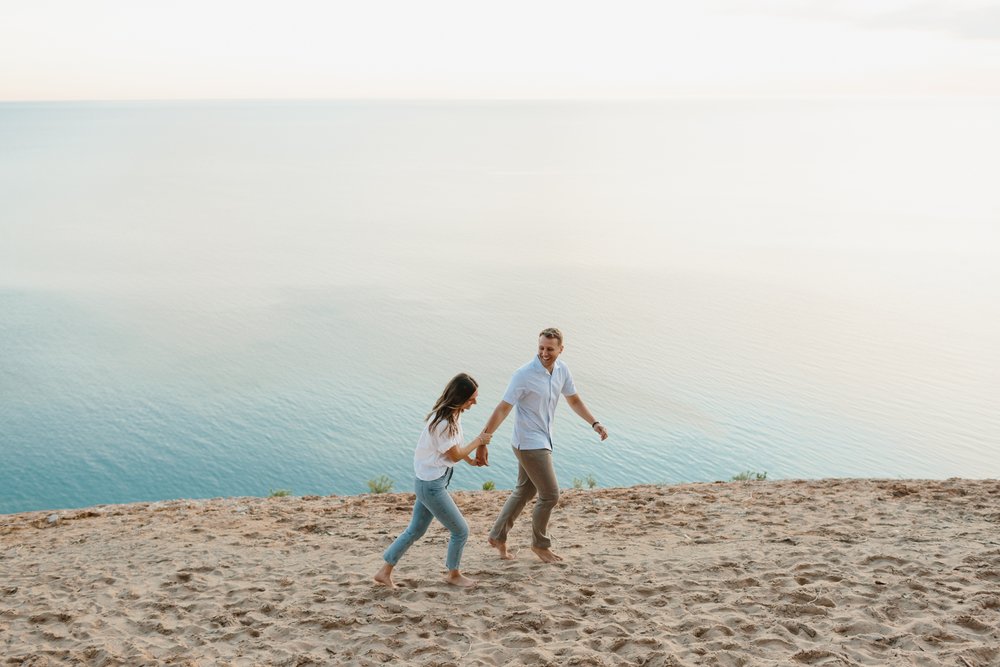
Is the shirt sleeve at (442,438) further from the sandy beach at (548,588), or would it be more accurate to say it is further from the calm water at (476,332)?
the calm water at (476,332)

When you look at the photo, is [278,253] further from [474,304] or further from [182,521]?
[182,521]

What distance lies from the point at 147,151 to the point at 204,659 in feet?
612

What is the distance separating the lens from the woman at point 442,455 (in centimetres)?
625

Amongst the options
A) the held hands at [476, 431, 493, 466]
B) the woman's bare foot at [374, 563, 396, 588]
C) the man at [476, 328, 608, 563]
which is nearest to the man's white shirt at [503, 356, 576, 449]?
the man at [476, 328, 608, 563]

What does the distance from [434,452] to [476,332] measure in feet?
126

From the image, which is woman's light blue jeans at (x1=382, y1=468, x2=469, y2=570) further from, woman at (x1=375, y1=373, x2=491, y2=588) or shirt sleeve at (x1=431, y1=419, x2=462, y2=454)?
shirt sleeve at (x1=431, y1=419, x2=462, y2=454)

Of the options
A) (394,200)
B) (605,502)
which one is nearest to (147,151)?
(394,200)

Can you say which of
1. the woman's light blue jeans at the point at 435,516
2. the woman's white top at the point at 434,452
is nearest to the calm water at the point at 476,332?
the woman's light blue jeans at the point at 435,516

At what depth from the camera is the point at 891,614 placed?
20.2ft

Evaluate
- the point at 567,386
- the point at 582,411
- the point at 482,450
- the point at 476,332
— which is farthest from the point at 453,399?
the point at 476,332

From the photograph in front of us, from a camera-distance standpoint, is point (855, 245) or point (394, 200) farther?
point (394, 200)

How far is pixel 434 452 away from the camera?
20.9 feet

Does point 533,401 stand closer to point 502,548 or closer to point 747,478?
point 502,548

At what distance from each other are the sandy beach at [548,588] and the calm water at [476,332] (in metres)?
15.5
